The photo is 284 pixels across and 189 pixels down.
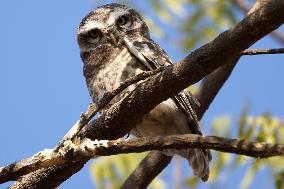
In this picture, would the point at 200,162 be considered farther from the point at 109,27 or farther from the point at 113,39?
the point at 109,27

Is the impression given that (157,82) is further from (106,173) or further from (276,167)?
(106,173)

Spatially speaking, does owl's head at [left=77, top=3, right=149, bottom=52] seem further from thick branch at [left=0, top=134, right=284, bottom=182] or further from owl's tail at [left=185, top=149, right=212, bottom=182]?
thick branch at [left=0, top=134, right=284, bottom=182]

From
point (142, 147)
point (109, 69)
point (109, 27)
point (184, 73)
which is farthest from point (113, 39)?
point (142, 147)

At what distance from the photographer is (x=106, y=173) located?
15.7ft

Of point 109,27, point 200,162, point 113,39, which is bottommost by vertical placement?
point 200,162

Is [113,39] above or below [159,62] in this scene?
above

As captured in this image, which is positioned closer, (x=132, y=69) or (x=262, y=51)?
(x=262, y=51)

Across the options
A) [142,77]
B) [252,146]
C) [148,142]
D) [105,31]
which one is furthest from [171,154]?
[252,146]

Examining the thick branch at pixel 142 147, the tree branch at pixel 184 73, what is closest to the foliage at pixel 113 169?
the tree branch at pixel 184 73

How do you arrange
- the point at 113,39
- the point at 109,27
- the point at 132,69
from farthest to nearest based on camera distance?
the point at 109,27, the point at 113,39, the point at 132,69

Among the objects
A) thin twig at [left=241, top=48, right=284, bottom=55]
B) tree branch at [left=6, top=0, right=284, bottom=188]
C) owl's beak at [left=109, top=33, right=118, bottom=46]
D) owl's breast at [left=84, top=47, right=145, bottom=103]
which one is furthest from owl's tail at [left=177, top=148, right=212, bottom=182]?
thin twig at [left=241, top=48, right=284, bottom=55]

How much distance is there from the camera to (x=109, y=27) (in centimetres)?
430

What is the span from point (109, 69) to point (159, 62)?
313mm

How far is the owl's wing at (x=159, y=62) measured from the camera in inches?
147
